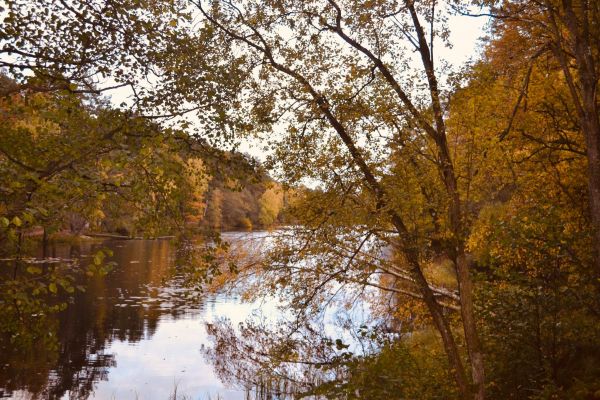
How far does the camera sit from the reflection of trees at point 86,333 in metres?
13.0

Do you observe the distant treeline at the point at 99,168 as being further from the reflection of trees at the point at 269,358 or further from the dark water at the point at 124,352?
the reflection of trees at the point at 269,358

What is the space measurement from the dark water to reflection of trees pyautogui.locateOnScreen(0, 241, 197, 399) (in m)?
0.02

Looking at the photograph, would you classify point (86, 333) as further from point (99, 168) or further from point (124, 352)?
point (99, 168)

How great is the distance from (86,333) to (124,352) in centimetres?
237

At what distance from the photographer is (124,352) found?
16422 millimetres

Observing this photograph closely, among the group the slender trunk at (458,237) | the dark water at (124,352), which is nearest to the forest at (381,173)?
the slender trunk at (458,237)

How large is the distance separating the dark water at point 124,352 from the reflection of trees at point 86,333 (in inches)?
1.0

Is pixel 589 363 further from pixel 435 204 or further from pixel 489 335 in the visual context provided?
pixel 435 204

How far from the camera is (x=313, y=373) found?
13391 mm

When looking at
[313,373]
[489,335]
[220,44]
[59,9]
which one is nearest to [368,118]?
[220,44]

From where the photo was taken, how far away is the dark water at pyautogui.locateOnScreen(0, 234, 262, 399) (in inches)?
528

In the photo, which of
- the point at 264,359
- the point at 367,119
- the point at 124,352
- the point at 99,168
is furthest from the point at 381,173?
the point at 124,352

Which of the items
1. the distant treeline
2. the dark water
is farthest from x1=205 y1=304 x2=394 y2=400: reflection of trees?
the distant treeline

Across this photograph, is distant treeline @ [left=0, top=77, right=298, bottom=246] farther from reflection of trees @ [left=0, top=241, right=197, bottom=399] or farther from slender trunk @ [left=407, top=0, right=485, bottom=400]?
slender trunk @ [left=407, top=0, right=485, bottom=400]
